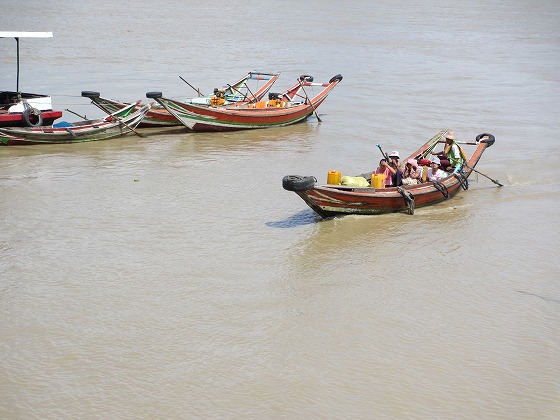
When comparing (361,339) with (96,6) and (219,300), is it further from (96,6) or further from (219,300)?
(96,6)

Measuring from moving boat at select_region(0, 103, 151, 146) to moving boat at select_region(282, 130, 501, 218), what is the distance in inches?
249

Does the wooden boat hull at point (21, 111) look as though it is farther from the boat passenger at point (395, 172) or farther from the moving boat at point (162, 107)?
the boat passenger at point (395, 172)

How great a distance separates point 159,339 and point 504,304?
3.73m

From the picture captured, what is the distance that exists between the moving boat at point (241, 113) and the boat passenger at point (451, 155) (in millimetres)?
5659

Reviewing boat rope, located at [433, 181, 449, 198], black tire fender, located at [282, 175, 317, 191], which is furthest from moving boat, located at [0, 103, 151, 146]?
boat rope, located at [433, 181, 449, 198]

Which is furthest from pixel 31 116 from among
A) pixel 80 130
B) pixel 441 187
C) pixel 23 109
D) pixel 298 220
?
pixel 441 187

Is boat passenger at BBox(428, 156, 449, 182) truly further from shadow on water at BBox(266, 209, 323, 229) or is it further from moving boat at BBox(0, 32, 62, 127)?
moving boat at BBox(0, 32, 62, 127)

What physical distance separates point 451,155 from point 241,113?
19.0ft

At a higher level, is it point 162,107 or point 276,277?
point 162,107

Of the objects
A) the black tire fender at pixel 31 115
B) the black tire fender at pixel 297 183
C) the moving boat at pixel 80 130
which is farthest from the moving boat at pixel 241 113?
the black tire fender at pixel 297 183

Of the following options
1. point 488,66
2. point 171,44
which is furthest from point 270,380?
point 171,44

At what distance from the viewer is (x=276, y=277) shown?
376 inches

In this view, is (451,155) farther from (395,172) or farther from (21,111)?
Answer: (21,111)

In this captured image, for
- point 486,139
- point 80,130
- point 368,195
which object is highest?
point 486,139
